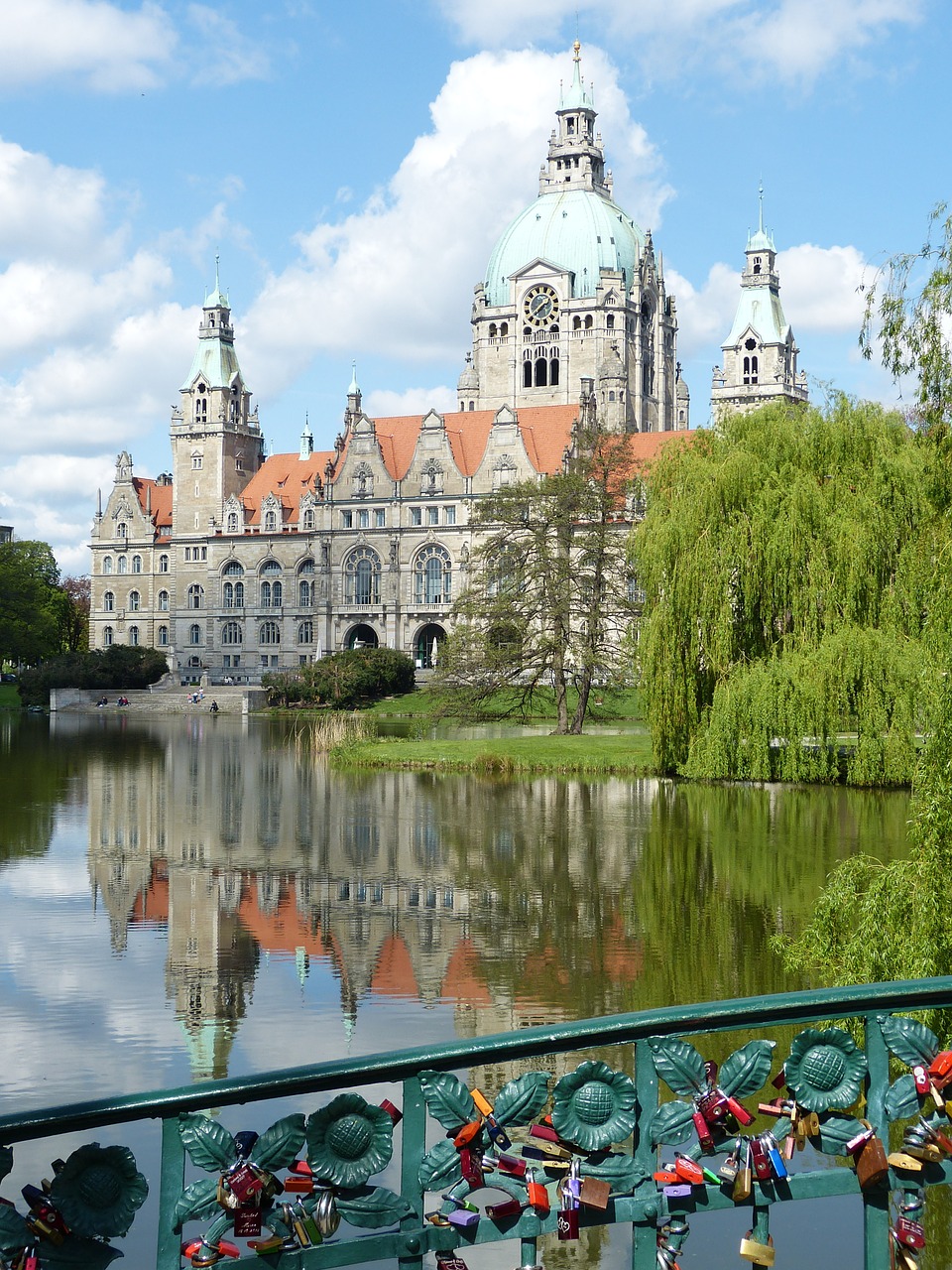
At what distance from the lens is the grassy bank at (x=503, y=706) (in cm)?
4675

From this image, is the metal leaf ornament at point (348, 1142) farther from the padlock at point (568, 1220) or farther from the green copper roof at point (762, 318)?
the green copper roof at point (762, 318)

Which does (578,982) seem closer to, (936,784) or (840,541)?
(936,784)

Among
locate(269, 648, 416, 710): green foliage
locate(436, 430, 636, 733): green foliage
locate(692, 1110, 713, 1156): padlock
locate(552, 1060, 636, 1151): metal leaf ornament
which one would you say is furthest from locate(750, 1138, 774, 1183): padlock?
locate(269, 648, 416, 710): green foliage

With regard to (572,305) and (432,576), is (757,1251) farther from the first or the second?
(572,305)

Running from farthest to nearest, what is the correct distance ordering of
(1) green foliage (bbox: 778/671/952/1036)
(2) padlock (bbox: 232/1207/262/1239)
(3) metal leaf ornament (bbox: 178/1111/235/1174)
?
(1) green foliage (bbox: 778/671/952/1036)
(2) padlock (bbox: 232/1207/262/1239)
(3) metal leaf ornament (bbox: 178/1111/235/1174)

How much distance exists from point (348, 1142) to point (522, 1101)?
53cm

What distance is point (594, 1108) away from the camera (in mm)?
4340

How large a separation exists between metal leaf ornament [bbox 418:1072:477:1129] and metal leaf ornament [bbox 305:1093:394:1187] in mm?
144

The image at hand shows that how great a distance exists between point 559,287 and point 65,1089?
92182 millimetres

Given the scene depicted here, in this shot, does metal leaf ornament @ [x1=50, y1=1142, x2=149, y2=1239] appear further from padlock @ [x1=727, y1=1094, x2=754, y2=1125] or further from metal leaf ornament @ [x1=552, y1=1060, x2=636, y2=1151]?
padlock @ [x1=727, y1=1094, x2=754, y2=1125]

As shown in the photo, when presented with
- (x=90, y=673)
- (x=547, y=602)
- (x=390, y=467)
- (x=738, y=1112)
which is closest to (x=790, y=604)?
(x=547, y=602)

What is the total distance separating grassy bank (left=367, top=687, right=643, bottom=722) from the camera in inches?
1841

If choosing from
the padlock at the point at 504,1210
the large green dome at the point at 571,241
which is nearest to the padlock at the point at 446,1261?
the padlock at the point at 504,1210

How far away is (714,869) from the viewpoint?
20453 mm
